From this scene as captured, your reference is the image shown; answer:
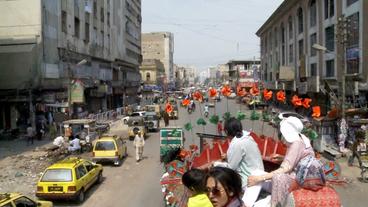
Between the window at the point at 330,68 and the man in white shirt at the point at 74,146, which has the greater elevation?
the window at the point at 330,68

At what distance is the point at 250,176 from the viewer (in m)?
5.48

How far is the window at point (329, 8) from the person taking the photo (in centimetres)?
3692

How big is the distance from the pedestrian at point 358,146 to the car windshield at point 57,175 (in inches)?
450

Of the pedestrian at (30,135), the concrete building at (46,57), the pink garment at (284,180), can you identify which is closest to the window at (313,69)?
the concrete building at (46,57)

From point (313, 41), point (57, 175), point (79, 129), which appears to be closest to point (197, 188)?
point (57, 175)

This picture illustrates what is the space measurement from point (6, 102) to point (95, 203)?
931 inches

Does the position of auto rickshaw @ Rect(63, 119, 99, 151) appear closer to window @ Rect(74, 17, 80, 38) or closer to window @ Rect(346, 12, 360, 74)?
window @ Rect(346, 12, 360, 74)

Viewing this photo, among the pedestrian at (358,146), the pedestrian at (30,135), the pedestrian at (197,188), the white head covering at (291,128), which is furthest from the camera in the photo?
the pedestrian at (30,135)

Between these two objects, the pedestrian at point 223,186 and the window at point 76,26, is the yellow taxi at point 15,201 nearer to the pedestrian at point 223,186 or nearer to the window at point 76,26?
the pedestrian at point 223,186

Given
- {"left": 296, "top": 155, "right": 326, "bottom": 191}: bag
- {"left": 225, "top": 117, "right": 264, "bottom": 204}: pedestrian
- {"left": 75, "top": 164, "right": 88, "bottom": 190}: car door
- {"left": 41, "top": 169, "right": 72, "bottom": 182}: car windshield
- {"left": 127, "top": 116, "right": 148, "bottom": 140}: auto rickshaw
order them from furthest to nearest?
{"left": 127, "top": 116, "right": 148, "bottom": 140}: auto rickshaw, {"left": 75, "top": 164, "right": 88, "bottom": 190}: car door, {"left": 41, "top": 169, "right": 72, "bottom": 182}: car windshield, {"left": 225, "top": 117, "right": 264, "bottom": 204}: pedestrian, {"left": 296, "top": 155, "right": 326, "bottom": 191}: bag

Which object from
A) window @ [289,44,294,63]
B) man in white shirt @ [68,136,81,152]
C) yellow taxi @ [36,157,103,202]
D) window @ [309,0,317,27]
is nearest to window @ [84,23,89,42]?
window @ [309,0,317,27]

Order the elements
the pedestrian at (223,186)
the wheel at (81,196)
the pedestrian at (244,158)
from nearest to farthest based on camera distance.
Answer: the pedestrian at (223,186)
the pedestrian at (244,158)
the wheel at (81,196)

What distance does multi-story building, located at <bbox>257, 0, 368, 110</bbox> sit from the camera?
3009 centimetres

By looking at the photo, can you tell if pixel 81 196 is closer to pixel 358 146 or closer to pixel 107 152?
pixel 107 152
